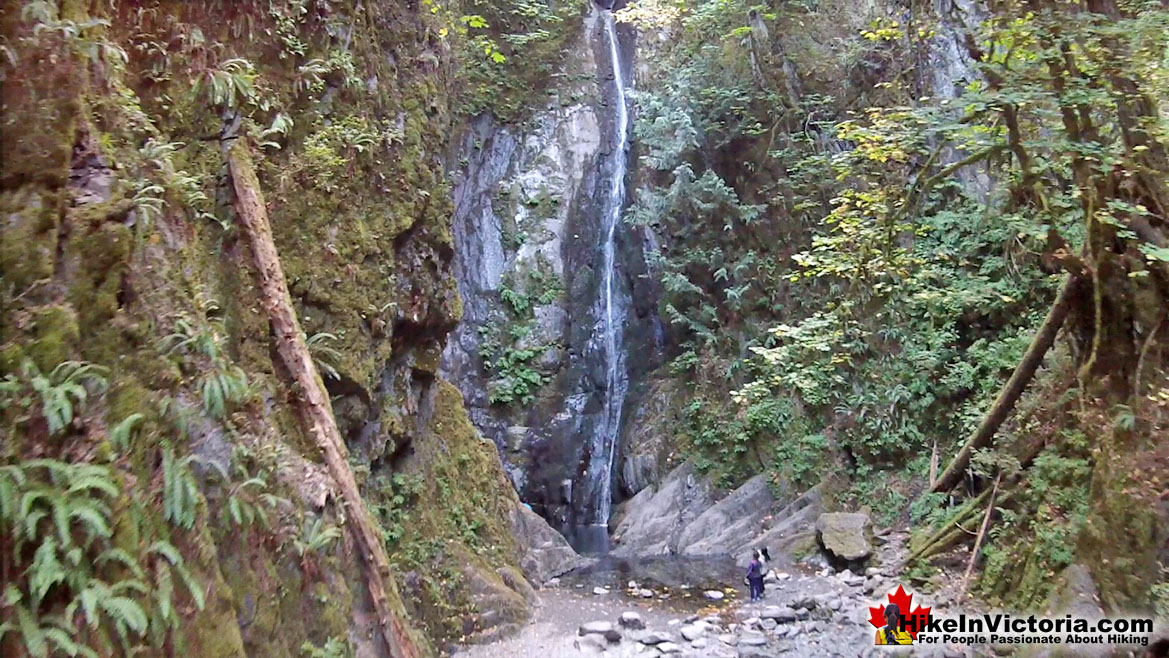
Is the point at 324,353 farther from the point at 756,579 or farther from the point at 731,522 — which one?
the point at 731,522

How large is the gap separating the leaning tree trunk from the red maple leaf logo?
543 centimetres

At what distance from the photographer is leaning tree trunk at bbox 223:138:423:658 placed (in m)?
4.98

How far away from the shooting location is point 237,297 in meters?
5.16

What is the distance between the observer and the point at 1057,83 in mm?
5992

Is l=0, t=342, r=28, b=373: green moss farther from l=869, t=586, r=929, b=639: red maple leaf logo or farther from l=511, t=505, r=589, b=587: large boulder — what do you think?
l=511, t=505, r=589, b=587: large boulder

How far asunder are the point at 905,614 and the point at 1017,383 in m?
2.99

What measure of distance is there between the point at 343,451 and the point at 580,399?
1246 centimetres

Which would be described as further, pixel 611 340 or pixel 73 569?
pixel 611 340

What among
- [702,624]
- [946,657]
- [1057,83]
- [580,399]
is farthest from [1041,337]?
[580,399]

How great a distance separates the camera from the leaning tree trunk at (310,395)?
4977 mm

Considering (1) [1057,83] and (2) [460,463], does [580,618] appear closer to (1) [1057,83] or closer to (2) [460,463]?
(2) [460,463]

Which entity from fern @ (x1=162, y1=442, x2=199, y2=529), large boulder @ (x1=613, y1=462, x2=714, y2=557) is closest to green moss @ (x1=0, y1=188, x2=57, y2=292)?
fern @ (x1=162, y1=442, x2=199, y2=529)

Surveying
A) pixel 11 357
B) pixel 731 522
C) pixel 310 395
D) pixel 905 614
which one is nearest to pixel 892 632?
pixel 905 614

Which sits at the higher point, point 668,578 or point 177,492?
point 177,492
